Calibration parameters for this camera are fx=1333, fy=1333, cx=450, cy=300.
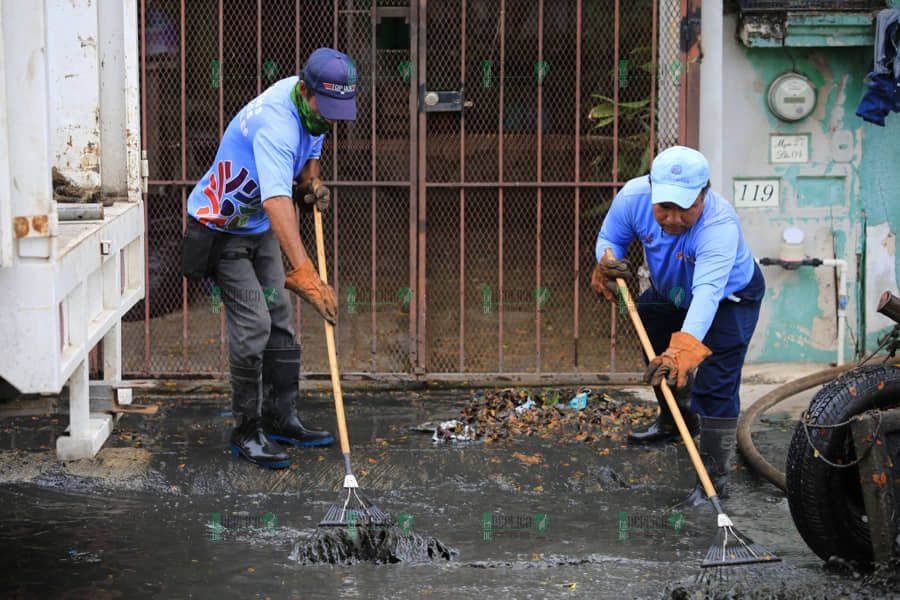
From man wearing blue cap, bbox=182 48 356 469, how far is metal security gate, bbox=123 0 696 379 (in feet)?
4.07

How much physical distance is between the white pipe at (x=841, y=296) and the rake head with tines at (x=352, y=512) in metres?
3.74

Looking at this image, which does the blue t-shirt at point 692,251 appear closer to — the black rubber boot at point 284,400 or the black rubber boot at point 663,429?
the black rubber boot at point 663,429

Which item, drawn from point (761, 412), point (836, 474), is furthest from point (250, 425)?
point (836, 474)

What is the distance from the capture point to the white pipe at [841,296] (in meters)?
8.30

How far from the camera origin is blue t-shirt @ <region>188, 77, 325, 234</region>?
20.4 feet

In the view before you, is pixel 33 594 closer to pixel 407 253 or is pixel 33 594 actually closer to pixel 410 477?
pixel 410 477

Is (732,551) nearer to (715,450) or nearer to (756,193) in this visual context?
(715,450)

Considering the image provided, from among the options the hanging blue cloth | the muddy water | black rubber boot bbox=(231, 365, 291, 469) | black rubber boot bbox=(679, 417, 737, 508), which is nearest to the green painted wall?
the hanging blue cloth

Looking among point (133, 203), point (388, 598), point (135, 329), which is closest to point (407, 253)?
point (135, 329)

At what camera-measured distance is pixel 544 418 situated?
24.9ft

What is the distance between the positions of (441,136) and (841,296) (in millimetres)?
2693

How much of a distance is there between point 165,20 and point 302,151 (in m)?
1.92

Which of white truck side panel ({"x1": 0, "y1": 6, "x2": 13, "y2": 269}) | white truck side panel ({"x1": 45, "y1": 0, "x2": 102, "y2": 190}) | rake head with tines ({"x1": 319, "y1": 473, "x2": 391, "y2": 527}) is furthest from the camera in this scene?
rake head with tines ({"x1": 319, "y1": 473, "x2": 391, "y2": 527})

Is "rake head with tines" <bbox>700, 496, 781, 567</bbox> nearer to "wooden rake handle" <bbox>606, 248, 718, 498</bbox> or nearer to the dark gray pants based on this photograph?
"wooden rake handle" <bbox>606, 248, 718, 498</bbox>
